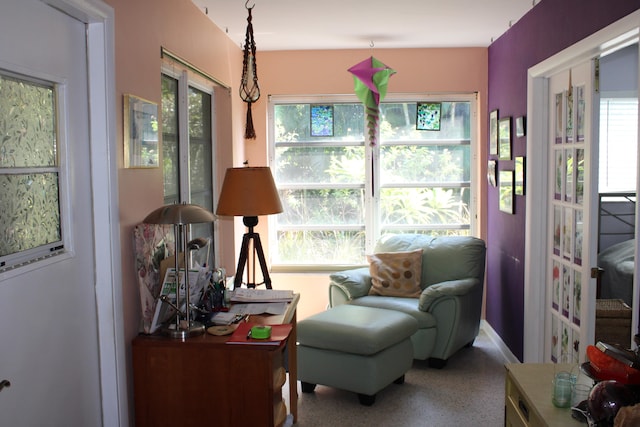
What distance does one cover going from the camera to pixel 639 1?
102 inches

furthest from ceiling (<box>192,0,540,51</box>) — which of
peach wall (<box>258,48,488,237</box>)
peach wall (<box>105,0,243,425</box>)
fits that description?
peach wall (<box>105,0,243,425</box>)

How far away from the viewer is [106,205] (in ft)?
8.23

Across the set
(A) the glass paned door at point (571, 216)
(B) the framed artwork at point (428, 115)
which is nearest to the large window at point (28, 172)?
(A) the glass paned door at point (571, 216)

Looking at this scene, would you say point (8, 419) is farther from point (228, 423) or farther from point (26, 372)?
point (228, 423)

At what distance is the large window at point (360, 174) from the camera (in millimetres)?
5500

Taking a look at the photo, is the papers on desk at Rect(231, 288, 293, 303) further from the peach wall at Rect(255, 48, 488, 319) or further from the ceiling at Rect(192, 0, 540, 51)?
the peach wall at Rect(255, 48, 488, 319)

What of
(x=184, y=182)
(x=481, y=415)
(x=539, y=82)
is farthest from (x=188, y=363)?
(x=539, y=82)

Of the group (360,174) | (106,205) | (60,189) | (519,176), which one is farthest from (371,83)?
(60,189)

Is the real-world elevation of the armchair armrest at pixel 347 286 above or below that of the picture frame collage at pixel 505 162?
below

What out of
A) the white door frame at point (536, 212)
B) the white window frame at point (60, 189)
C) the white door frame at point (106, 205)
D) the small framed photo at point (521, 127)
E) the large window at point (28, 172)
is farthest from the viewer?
the small framed photo at point (521, 127)

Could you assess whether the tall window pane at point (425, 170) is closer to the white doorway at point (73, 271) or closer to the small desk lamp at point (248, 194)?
the small desk lamp at point (248, 194)

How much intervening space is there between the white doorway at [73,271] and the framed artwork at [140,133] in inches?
5.4

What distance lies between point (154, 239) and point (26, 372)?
2.86ft

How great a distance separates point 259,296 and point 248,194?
523 millimetres
